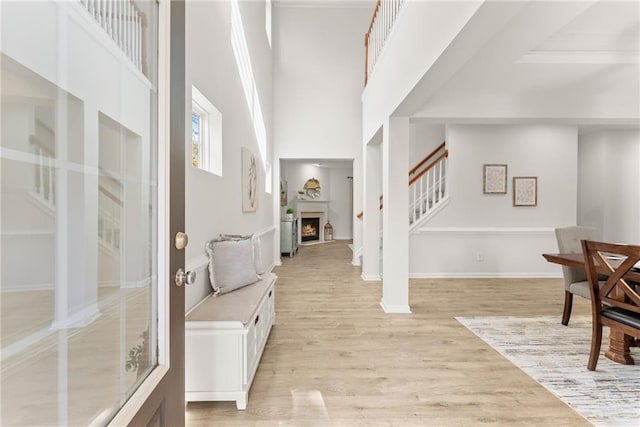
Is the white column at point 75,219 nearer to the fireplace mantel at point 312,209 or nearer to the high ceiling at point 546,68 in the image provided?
the high ceiling at point 546,68

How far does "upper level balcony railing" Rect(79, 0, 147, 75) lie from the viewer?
93cm

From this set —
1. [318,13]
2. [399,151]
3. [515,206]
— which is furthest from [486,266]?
[318,13]

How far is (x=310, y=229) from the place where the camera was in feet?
36.8

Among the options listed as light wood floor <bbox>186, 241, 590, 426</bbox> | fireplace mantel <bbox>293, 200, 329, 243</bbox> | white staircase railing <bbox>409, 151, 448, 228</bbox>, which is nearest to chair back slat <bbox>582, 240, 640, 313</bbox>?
light wood floor <bbox>186, 241, 590, 426</bbox>

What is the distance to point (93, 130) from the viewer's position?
857 mm

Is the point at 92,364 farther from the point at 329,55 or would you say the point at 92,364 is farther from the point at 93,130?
the point at 329,55

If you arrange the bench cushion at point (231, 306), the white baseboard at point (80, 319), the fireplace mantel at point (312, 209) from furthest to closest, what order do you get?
the fireplace mantel at point (312, 209) → the bench cushion at point (231, 306) → the white baseboard at point (80, 319)

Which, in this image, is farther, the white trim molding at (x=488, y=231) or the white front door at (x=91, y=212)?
the white trim molding at (x=488, y=231)

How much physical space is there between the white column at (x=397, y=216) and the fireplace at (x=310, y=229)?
7.30 m

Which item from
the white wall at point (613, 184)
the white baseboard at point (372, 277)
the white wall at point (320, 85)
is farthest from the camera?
the white wall at point (320, 85)

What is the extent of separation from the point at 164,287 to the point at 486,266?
18.1ft

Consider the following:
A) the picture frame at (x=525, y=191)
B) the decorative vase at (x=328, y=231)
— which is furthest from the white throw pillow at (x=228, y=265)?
the decorative vase at (x=328, y=231)

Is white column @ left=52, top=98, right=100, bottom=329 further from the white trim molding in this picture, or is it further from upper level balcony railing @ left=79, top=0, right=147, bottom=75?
the white trim molding

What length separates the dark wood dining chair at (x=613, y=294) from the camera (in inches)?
80.5
